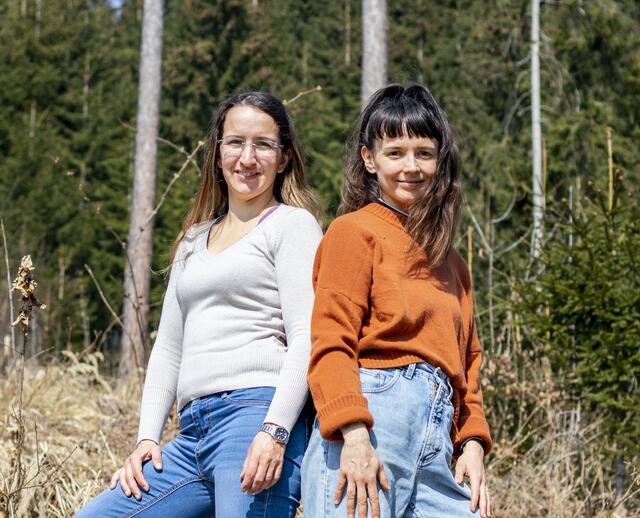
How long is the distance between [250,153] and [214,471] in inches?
31.2

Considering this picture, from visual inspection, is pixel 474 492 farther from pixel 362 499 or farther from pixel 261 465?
pixel 261 465

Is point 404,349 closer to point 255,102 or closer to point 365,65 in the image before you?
point 255,102

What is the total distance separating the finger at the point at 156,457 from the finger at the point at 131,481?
0.06m

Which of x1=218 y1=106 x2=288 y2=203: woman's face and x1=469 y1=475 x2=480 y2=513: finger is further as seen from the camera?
x1=218 y1=106 x2=288 y2=203: woman's face

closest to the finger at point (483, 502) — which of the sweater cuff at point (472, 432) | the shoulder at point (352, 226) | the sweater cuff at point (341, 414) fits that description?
the sweater cuff at point (472, 432)

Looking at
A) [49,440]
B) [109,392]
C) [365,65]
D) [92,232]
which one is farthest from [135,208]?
[92,232]

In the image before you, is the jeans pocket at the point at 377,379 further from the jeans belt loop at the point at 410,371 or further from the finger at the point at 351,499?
the finger at the point at 351,499

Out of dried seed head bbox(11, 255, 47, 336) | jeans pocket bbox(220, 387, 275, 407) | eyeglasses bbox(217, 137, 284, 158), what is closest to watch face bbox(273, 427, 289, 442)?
jeans pocket bbox(220, 387, 275, 407)

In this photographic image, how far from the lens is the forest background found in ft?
13.9

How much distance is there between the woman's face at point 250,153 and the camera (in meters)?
2.31

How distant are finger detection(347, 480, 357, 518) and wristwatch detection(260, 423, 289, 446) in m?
0.21

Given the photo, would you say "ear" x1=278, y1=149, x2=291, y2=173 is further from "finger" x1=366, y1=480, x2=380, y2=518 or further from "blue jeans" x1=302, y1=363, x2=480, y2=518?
"finger" x1=366, y1=480, x2=380, y2=518

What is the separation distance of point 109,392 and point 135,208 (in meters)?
6.00

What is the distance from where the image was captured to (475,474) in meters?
2.07
